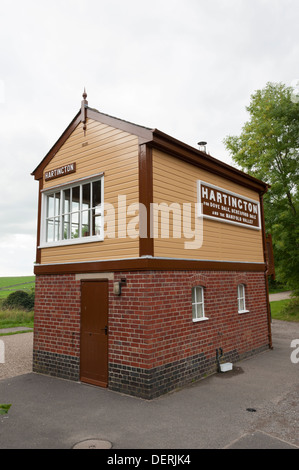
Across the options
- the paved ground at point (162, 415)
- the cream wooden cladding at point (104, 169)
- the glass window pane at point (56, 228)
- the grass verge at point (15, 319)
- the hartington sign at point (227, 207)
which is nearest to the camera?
the paved ground at point (162, 415)

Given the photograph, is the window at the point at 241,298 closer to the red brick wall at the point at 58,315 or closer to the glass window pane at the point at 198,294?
the glass window pane at the point at 198,294

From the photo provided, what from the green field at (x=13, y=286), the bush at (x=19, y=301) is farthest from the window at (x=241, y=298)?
the green field at (x=13, y=286)

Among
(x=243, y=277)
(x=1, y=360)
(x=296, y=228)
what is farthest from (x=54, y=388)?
(x=296, y=228)

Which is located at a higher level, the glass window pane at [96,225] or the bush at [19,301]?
the glass window pane at [96,225]

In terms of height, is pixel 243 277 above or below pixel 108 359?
above

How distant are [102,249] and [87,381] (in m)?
3.27

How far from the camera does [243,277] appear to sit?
36.0 feet

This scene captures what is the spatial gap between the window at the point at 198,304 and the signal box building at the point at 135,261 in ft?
0.09

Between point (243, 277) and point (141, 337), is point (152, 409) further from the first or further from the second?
point (243, 277)

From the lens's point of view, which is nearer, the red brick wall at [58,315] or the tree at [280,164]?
the red brick wall at [58,315]

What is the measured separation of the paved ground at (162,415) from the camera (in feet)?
16.5

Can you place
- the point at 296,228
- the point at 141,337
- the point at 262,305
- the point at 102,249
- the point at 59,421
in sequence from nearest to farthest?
1. the point at 59,421
2. the point at 141,337
3. the point at 102,249
4. the point at 262,305
5. the point at 296,228

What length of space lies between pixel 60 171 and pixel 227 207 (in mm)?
A: 5206
